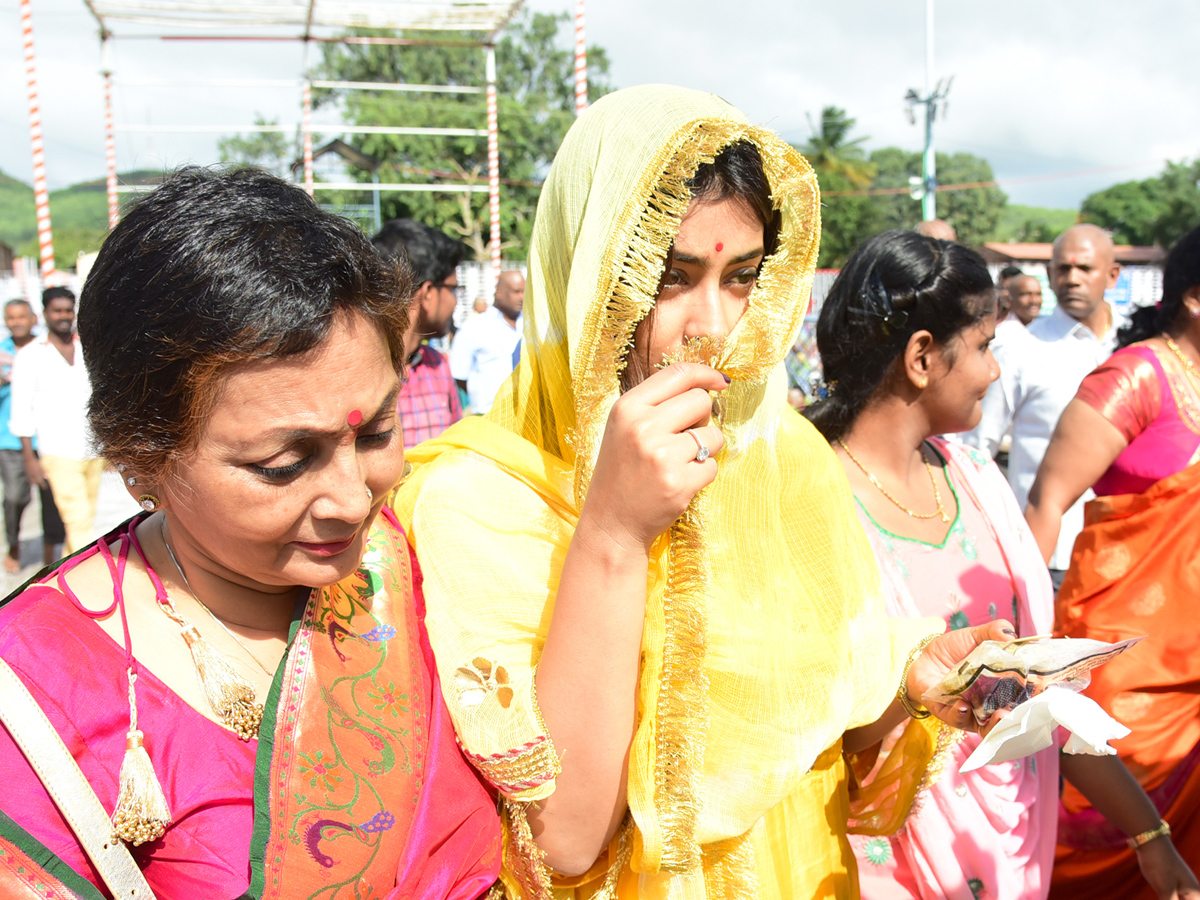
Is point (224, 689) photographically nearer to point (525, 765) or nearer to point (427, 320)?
point (525, 765)

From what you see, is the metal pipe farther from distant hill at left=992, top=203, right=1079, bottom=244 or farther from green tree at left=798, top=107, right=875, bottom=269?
distant hill at left=992, top=203, right=1079, bottom=244

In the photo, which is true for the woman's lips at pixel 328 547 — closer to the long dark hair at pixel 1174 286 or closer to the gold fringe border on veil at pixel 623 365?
the gold fringe border on veil at pixel 623 365

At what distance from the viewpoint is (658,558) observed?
129cm

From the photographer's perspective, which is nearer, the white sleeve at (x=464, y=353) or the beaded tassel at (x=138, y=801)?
the beaded tassel at (x=138, y=801)

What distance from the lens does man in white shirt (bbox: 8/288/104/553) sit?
5801 mm

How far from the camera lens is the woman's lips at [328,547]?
1.06 metres

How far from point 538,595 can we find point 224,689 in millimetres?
435

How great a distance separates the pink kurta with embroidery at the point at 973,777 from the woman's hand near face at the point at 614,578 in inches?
37.8

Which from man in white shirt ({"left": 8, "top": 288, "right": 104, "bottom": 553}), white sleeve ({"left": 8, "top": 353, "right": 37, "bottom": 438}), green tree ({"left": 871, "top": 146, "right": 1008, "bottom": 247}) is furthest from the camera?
green tree ({"left": 871, "top": 146, "right": 1008, "bottom": 247})

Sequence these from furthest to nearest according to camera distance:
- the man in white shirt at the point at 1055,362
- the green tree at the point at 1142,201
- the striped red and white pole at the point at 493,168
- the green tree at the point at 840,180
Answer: the green tree at the point at 1142,201
the green tree at the point at 840,180
the striped red and white pole at the point at 493,168
the man in white shirt at the point at 1055,362

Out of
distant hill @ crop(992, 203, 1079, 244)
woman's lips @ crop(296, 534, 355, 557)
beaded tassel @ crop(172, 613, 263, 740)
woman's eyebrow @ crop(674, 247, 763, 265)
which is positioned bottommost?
distant hill @ crop(992, 203, 1079, 244)

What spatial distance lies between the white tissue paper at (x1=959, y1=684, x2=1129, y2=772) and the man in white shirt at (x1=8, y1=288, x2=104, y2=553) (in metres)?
5.85

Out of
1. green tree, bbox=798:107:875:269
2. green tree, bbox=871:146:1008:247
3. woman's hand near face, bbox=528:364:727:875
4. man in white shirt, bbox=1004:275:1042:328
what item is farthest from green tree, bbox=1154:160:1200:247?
woman's hand near face, bbox=528:364:727:875

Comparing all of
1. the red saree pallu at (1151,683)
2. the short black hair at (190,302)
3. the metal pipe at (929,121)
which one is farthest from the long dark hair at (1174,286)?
the metal pipe at (929,121)
